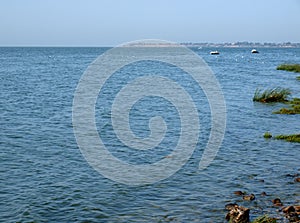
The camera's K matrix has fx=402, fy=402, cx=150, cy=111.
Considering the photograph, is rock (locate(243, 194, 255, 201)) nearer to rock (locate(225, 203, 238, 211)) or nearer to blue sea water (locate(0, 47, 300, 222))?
blue sea water (locate(0, 47, 300, 222))

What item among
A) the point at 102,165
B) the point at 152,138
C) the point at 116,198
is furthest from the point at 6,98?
the point at 116,198

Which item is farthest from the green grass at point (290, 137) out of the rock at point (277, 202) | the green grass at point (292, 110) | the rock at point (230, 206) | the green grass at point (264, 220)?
the green grass at point (264, 220)

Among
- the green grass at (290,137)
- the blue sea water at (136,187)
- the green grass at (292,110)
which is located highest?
the green grass at (292,110)

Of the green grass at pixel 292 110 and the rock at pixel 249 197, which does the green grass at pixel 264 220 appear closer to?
the rock at pixel 249 197

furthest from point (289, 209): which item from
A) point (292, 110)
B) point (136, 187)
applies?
point (292, 110)

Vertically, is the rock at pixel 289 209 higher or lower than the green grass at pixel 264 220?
lower

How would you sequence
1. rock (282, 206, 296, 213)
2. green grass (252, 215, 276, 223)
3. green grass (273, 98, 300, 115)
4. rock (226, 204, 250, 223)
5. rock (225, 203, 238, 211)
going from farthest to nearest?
green grass (273, 98, 300, 115)
rock (225, 203, 238, 211)
rock (282, 206, 296, 213)
rock (226, 204, 250, 223)
green grass (252, 215, 276, 223)

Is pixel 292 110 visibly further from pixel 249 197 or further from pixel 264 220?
pixel 264 220

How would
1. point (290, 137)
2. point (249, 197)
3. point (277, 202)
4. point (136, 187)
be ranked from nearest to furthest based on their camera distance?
point (277, 202)
point (249, 197)
point (136, 187)
point (290, 137)

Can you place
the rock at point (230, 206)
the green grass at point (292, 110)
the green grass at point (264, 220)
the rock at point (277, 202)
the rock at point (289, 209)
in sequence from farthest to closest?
the green grass at point (292, 110), the rock at point (277, 202), the rock at point (230, 206), the rock at point (289, 209), the green grass at point (264, 220)

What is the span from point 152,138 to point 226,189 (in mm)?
11057

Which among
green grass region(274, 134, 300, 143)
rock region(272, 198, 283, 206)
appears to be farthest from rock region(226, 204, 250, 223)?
green grass region(274, 134, 300, 143)

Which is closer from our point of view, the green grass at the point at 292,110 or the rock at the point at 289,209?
the rock at the point at 289,209

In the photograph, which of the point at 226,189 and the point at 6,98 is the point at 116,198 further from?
the point at 6,98
